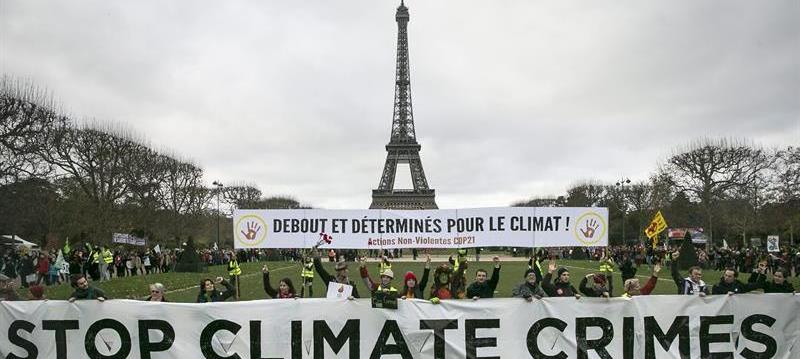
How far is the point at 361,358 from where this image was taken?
8633 mm

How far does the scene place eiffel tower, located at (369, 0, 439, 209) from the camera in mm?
106625

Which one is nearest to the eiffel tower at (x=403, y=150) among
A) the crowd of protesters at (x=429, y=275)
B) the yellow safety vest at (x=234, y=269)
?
A: the crowd of protesters at (x=429, y=275)

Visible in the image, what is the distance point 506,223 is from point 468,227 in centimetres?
66

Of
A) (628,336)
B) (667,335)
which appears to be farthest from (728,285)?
(628,336)

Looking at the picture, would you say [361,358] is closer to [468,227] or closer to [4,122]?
[468,227]

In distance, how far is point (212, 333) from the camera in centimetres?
863

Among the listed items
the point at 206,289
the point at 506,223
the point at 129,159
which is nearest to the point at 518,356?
the point at 506,223

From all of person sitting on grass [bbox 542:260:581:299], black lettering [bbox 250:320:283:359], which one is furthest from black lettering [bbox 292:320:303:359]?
person sitting on grass [bbox 542:260:581:299]

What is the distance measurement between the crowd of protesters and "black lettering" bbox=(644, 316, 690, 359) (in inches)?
19.0

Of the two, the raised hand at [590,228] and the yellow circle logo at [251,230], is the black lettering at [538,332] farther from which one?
the yellow circle logo at [251,230]

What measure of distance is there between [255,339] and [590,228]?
A: 604 cm

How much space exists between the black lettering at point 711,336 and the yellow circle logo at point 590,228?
8.71 feet

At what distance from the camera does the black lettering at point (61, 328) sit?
855 cm

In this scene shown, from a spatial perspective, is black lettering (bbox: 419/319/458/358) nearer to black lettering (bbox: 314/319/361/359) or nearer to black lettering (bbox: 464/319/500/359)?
black lettering (bbox: 464/319/500/359)
